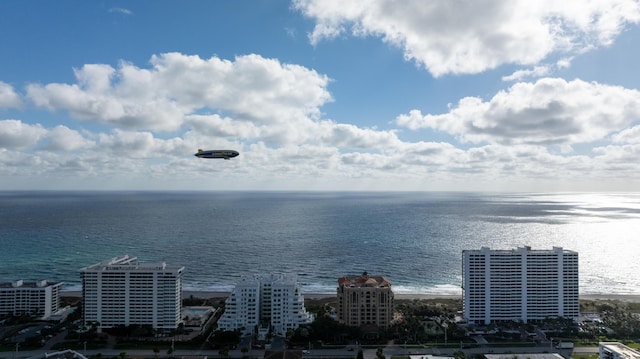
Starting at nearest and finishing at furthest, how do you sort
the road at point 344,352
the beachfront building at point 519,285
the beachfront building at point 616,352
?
the beachfront building at point 616,352 < the road at point 344,352 < the beachfront building at point 519,285

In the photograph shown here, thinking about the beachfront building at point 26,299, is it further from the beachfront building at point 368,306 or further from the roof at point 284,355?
the beachfront building at point 368,306

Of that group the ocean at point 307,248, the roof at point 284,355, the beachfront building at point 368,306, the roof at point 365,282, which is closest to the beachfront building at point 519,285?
the roof at point 365,282

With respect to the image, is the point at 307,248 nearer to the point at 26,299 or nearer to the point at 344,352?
the point at 344,352

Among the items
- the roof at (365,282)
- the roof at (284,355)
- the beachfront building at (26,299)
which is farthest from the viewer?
the beachfront building at (26,299)

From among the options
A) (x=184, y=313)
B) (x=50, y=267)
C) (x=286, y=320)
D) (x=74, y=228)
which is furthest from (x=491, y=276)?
(x=74, y=228)

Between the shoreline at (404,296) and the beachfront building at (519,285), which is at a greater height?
the beachfront building at (519,285)

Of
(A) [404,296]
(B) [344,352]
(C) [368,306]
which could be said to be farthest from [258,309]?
(A) [404,296]
